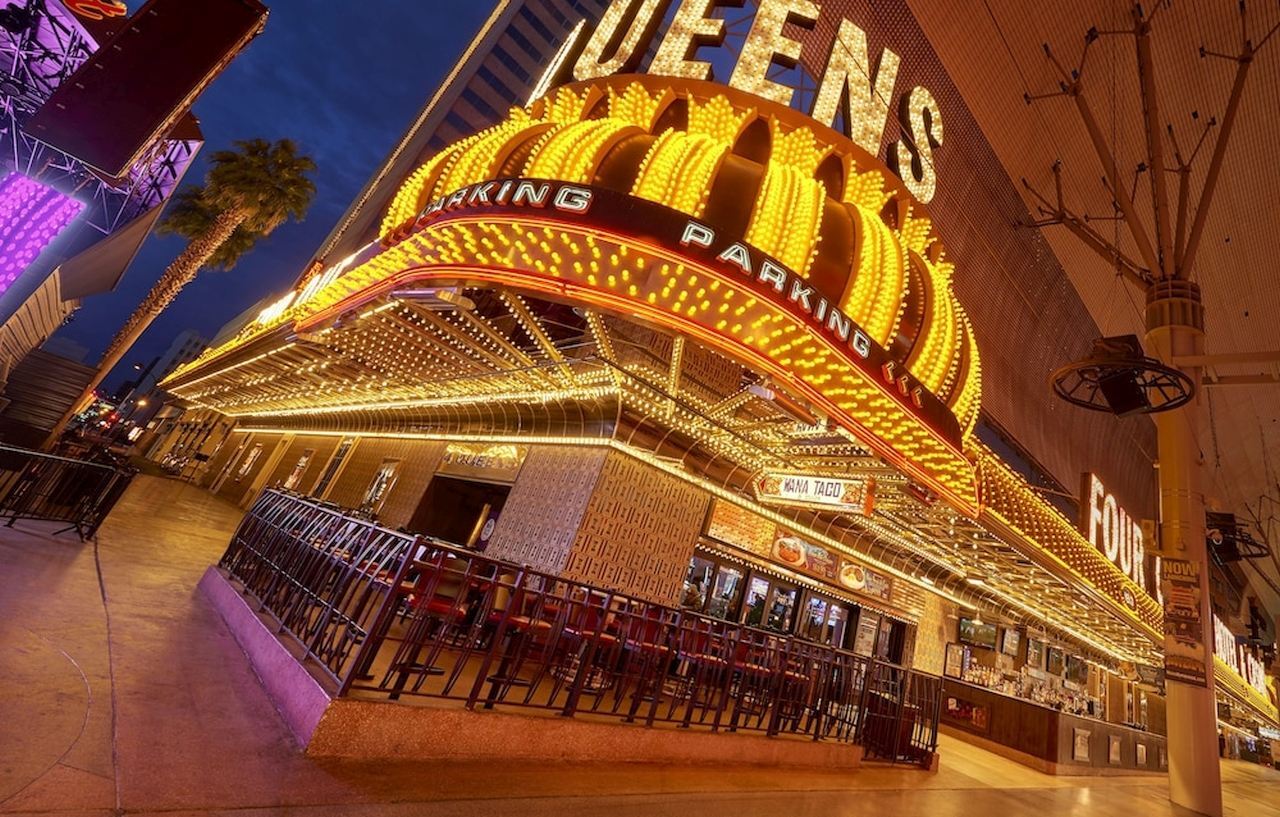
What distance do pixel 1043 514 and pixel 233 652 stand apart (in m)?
13.7

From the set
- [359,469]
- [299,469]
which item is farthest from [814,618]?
[299,469]

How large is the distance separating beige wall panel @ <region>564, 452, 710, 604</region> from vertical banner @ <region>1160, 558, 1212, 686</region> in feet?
23.8

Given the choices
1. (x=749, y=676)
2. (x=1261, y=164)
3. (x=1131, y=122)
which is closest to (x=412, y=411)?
(x=749, y=676)

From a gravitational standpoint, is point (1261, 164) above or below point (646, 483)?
above

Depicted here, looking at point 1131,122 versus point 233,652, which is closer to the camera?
point 233,652

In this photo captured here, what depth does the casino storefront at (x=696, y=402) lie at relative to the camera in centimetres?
484

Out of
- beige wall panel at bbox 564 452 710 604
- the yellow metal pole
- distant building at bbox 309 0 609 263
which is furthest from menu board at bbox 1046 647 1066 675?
distant building at bbox 309 0 609 263

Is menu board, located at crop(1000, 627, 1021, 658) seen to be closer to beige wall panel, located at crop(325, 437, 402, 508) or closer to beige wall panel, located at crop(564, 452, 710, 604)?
beige wall panel, located at crop(564, 452, 710, 604)

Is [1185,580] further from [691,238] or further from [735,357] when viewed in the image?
[691,238]

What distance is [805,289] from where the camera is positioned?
4805mm

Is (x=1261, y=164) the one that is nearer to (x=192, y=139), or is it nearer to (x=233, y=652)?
(x=233, y=652)

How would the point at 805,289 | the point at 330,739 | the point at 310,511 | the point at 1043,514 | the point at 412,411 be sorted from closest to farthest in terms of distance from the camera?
the point at 330,739 → the point at 805,289 → the point at 310,511 → the point at 1043,514 → the point at 412,411

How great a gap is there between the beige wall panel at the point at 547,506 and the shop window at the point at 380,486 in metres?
5.77

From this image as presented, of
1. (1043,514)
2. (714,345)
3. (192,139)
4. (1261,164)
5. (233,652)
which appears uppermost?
(1261,164)
